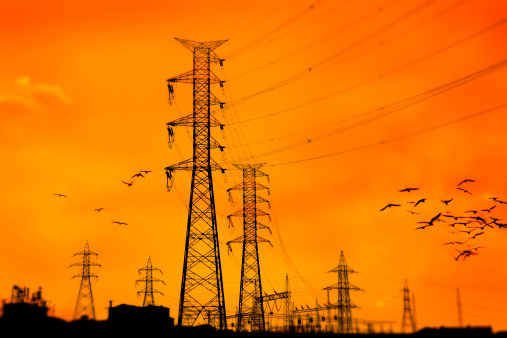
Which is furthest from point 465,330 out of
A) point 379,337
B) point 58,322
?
point 58,322

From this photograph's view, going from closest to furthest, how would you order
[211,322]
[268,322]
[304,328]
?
[211,322], [304,328], [268,322]

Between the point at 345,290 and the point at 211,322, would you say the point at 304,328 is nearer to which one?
the point at 211,322

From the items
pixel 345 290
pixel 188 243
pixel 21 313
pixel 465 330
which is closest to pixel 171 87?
pixel 188 243

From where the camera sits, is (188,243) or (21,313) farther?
(21,313)

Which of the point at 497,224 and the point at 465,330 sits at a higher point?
the point at 497,224

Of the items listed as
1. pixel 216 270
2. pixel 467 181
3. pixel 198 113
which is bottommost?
pixel 216 270

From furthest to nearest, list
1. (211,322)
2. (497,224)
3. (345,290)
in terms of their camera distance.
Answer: (345,290) → (211,322) → (497,224)

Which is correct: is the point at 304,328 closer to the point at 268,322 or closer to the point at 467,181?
the point at 268,322

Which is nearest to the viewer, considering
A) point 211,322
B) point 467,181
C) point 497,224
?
point 497,224

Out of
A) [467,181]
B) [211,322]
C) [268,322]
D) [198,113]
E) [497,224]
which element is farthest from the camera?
[268,322]
